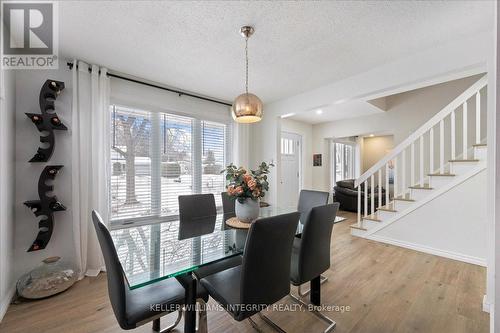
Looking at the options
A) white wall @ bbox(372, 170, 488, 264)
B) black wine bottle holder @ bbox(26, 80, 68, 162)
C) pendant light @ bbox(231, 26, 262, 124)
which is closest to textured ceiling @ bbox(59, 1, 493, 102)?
pendant light @ bbox(231, 26, 262, 124)

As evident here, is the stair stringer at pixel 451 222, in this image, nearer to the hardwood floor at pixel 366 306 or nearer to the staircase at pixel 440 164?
the staircase at pixel 440 164

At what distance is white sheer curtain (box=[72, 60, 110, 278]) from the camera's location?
244cm

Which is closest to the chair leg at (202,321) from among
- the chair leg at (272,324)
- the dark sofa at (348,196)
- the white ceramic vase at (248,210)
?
the chair leg at (272,324)

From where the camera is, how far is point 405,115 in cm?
490

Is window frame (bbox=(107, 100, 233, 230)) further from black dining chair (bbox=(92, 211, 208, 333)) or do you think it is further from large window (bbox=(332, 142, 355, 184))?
large window (bbox=(332, 142, 355, 184))

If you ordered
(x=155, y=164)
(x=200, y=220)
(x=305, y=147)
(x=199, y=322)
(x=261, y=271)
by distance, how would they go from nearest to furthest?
(x=261, y=271)
(x=199, y=322)
(x=200, y=220)
(x=155, y=164)
(x=305, y=147)

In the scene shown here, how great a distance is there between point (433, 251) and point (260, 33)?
3.64 m

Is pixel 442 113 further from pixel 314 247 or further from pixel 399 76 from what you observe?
pixel 314 247

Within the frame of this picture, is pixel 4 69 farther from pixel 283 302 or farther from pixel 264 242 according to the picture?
pixel 283 302

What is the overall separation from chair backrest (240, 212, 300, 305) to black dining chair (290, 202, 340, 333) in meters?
0.23

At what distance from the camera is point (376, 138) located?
8211mm

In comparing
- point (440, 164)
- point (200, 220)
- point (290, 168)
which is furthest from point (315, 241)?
point (290, 168)

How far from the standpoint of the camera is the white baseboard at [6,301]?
1821 mm

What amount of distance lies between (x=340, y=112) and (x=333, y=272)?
3.69m
